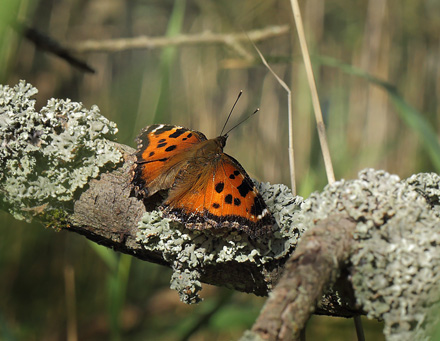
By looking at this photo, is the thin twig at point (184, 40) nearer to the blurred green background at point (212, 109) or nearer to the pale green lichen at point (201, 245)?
the blurred green background at point (212, 109)

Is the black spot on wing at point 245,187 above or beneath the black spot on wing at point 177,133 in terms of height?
beneath

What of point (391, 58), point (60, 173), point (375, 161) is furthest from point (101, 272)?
point (391, 58)

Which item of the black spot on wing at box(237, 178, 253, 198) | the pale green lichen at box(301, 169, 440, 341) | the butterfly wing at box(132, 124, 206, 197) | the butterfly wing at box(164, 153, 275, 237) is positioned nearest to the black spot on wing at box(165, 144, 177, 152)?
the butterfly wing at box(132, 124, 206, 197)

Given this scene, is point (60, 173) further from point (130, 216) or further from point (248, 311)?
point (248, 311)

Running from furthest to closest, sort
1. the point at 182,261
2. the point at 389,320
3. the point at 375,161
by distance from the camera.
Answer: the point at 375,161
the point at 182,261
the point at 389,320

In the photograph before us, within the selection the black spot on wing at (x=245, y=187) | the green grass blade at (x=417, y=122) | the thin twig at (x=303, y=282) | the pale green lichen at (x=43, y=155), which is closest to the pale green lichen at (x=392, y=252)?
the thin twig at (x=303, y=282)

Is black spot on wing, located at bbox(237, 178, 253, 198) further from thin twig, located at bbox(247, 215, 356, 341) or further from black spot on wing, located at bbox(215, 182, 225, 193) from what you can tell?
thin twig, located at bbox(247, 215, 356, 341)

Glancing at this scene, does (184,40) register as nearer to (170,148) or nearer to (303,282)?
(170,148)
